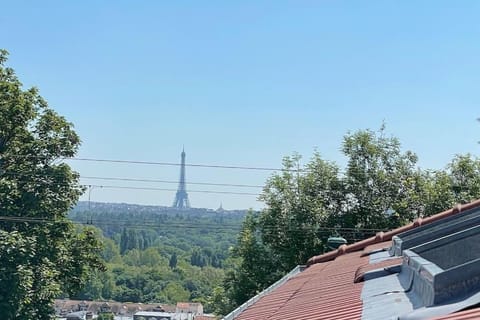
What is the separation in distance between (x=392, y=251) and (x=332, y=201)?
9624 millimetres

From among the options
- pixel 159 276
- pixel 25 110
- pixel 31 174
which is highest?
pixel 25 110

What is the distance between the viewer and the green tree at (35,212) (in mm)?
15219

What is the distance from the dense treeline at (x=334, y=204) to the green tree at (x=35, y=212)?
4178 millimetres

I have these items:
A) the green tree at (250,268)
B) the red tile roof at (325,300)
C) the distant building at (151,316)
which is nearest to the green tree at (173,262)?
the distant building at (151,316)

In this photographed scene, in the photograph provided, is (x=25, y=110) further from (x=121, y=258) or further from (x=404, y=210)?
(x=121, y=258)

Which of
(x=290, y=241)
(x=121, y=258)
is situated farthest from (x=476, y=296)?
(x=121, y=258)

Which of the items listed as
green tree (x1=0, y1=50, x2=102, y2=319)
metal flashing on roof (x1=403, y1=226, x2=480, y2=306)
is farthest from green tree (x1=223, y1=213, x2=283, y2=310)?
metal flashing on roof (x1=403, y1=226, x2=480, y2=306)

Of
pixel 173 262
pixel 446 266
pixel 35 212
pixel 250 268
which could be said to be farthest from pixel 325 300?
pixel 173 262

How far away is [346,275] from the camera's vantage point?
5.74 m

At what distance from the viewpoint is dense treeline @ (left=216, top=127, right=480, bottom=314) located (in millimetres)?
14742

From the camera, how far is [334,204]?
51.4 feet

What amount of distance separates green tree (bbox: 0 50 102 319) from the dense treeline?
4178 mm

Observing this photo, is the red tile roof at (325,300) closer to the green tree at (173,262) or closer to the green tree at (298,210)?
the green tree at (298,210)

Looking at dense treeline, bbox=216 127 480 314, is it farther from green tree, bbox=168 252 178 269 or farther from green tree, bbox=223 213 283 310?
green tree, bbox=168 252 178 269
